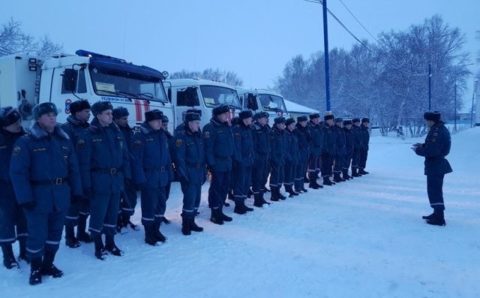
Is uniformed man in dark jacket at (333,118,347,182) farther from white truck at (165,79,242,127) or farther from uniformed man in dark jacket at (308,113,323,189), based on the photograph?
white truck at (165,79,242,127)

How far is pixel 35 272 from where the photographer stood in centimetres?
423

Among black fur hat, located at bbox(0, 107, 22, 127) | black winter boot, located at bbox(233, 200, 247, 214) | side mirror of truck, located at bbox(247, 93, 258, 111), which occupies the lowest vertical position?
black winter boot, located at bbox(233, 200, 247, 214)

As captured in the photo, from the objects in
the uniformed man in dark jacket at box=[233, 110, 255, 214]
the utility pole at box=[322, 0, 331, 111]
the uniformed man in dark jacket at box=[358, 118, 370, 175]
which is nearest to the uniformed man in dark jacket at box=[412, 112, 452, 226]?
the uniformed man in dark jacket at box=[233, 110, 255, 214]

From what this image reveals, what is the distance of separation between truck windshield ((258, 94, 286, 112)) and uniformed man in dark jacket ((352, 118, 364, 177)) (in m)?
2.86

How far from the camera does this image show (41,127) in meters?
4.23

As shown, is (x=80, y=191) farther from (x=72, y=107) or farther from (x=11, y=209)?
(x=72, y=107)

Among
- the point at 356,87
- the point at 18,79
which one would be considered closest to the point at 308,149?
the point at 18,79

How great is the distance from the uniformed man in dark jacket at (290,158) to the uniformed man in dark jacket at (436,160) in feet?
10.4

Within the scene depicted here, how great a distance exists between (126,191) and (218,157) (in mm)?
1737

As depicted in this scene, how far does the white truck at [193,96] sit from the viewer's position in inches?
426

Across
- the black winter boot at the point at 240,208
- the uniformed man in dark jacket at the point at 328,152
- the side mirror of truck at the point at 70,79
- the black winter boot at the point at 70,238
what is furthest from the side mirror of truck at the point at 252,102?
the black winter boot at the point at 70,238

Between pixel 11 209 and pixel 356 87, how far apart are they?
153ft

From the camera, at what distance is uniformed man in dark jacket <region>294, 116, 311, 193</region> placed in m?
9.84

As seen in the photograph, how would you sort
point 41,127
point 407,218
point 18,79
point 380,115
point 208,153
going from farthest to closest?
point 380,115 → point 18,79 → point 407,218 → point 208,153 → point 41,127
